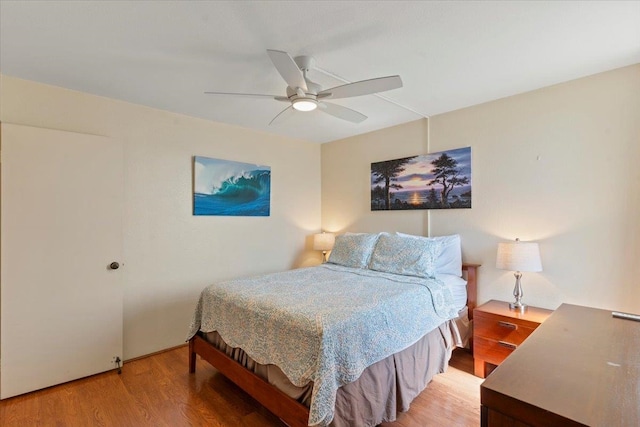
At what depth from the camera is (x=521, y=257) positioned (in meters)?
2.43

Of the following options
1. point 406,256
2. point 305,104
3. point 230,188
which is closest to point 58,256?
point 230,188

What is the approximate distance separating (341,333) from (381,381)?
47cm

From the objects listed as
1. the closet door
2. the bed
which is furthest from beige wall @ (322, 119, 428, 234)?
the closet door

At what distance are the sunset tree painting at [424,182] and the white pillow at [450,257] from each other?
1.32 ft

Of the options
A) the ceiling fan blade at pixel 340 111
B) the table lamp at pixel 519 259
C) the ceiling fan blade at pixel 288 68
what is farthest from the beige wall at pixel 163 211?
the table lamp at pixel 519 259

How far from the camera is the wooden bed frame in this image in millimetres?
1675

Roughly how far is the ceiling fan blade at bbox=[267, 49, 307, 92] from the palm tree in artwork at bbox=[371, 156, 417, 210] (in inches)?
76.1

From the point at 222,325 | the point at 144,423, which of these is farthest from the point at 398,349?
the point at 144,423

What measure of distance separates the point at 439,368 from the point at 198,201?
283 cm

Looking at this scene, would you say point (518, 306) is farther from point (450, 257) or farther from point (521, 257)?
point (450, 257)

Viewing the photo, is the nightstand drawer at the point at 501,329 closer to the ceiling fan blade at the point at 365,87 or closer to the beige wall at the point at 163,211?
the ceiling fan blade at the point at 365,87

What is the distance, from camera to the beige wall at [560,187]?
2.27 metres

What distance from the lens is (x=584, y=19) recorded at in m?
1.72

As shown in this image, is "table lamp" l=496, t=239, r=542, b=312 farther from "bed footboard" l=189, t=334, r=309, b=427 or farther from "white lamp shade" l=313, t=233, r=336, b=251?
"white lamp shade" l=313, t=233, r=336, b=251
